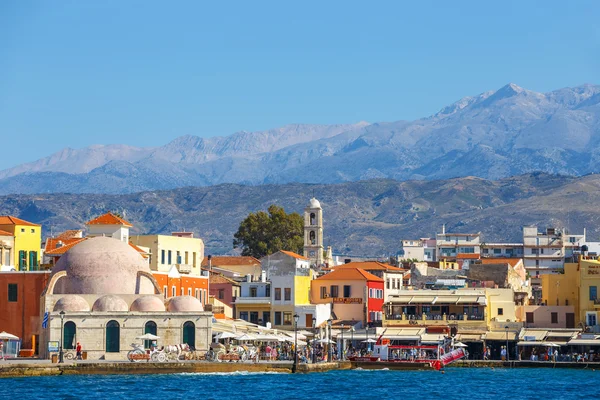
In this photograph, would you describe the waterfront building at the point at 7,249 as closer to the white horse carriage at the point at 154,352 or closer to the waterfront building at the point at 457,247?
the white horse carriage at the point at 154,352

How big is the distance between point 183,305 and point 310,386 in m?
11.4

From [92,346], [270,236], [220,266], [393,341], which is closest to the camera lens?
[92,346]

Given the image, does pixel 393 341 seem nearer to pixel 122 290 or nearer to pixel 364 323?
pixel 364 323

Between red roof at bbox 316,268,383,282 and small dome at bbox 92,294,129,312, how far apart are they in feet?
78.7

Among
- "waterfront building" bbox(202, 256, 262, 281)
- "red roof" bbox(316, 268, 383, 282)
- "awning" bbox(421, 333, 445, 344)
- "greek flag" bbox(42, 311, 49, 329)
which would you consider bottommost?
"awning" bbox(421, 333, 445, 344)

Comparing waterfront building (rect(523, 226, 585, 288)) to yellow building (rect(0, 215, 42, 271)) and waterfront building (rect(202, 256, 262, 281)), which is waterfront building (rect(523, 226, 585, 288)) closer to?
waterfront building (rect(202, 256, 262, 281))

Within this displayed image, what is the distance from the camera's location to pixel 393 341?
279 feet

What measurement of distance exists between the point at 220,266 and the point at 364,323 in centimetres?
2551

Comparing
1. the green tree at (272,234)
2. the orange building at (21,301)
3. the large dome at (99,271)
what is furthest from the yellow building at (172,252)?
the green tree at (272,234)

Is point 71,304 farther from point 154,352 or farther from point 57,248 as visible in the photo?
point 57,248

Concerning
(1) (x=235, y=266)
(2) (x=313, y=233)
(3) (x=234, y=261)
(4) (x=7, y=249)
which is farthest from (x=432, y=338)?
(2) (x=313, y=233)

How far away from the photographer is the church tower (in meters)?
121

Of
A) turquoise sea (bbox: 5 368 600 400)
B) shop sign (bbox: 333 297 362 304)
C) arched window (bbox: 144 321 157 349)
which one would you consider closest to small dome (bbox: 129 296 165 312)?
arched window (bbox: 144 321 157 349)

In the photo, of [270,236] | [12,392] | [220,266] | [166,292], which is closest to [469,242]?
[270,236]
